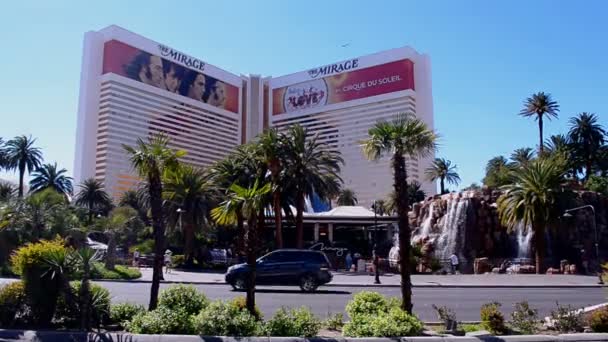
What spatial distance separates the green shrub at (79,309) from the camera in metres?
10.5

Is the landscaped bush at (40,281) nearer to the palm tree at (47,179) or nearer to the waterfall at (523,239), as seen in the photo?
the waterfall at (523,239)

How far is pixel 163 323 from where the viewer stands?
952cm

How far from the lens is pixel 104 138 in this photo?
380ft

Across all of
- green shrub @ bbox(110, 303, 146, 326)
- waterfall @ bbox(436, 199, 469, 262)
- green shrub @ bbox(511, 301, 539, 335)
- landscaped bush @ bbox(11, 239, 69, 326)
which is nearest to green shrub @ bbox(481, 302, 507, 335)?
green shrub @ bbox(511, 301, 539, 335)

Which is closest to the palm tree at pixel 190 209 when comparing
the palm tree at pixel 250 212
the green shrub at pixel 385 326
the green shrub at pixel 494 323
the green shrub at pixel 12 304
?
the green shrub at pixel 12 304

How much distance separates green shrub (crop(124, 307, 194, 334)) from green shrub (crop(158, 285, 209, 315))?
48 cm

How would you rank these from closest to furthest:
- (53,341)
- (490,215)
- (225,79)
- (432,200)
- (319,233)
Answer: (53,341) → (490,215) → (432,200) → (319,233) → (225,79)

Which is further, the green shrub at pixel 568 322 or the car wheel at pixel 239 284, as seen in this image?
the car wheel at pixel 239 284

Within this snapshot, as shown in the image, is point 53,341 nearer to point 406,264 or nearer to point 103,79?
point 406,264

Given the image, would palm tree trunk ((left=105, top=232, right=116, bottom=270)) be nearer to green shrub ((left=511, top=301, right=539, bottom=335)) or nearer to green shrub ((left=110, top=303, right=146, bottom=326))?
green shrub ((left=110, top=303, right=146, bottom=326))

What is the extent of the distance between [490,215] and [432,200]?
7282 mm

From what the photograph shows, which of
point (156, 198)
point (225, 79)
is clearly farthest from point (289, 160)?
point (225, 79)

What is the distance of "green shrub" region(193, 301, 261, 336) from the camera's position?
9.38 metres

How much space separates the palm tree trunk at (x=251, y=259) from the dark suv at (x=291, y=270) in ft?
39.1
